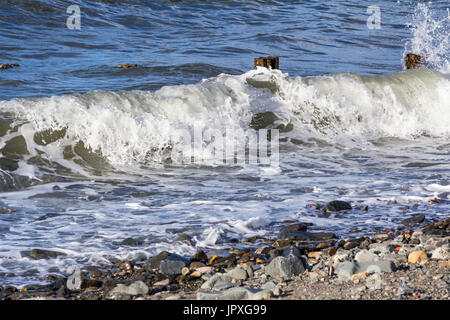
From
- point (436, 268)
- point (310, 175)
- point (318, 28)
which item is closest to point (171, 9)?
point (318, 28)

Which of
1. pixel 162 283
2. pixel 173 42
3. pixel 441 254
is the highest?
pixel 173 42

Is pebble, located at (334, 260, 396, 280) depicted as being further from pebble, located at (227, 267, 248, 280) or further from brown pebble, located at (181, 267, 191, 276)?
A: brown pebble, located at (181, 267, 191, 276)

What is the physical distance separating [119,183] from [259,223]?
78.5 inches

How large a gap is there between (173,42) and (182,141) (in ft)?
25.5

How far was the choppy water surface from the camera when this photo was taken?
5.21 meters

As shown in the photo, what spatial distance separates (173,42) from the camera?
15.5m

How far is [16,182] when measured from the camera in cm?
658

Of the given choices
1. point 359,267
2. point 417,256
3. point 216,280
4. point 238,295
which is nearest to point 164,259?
point 216,280

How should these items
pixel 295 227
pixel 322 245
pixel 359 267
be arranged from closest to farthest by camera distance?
1. pixel 359 267
2. pixel 322 245
3. pixel 295 227

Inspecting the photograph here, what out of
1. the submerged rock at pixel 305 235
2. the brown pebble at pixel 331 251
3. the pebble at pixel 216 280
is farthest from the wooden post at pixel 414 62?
the pebble at pixel 216 280

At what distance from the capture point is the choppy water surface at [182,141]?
17.1 ft

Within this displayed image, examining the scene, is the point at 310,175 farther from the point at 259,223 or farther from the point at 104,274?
the point at 104,274

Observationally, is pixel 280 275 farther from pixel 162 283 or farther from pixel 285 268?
pixel 162 283

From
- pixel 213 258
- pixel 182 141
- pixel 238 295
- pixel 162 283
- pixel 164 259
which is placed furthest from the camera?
pixel 182 141
